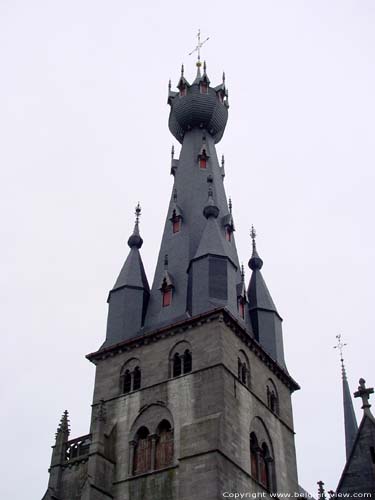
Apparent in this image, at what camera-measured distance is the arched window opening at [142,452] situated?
35.5 meters

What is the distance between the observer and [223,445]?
3362 centimetres

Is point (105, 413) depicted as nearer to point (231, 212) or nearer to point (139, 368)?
point (139, 368)

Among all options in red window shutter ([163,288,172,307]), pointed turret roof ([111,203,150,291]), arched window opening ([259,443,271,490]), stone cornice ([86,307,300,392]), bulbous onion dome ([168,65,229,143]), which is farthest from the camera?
bulbous onion dome ([168,65,229,143])

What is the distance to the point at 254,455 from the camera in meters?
36.3

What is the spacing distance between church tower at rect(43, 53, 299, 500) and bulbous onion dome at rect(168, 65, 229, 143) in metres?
5.25

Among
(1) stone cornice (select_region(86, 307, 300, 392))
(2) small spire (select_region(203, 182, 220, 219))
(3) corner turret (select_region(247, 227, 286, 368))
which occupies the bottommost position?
(1) stone cornice (select_region(86, 307, 300, 392))

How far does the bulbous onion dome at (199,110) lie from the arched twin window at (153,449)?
771 inches

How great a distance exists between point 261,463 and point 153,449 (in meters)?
4.77

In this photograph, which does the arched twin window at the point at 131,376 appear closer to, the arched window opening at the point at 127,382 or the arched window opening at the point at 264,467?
the arched window opening at the point at 127,382

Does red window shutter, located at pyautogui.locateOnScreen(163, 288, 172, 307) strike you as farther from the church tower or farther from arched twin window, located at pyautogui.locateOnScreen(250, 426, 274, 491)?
arched twin window, located at pyautogui.locateOnScreen(250, 426, 274, 491)

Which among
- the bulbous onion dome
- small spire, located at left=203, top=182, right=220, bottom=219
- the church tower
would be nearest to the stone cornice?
the church tower

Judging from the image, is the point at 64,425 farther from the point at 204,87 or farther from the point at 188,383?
the point at 204,87

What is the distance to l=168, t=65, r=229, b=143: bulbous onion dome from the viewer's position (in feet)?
162

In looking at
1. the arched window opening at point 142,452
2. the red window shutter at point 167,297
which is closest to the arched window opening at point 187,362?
the arched window opening at point 142,452
